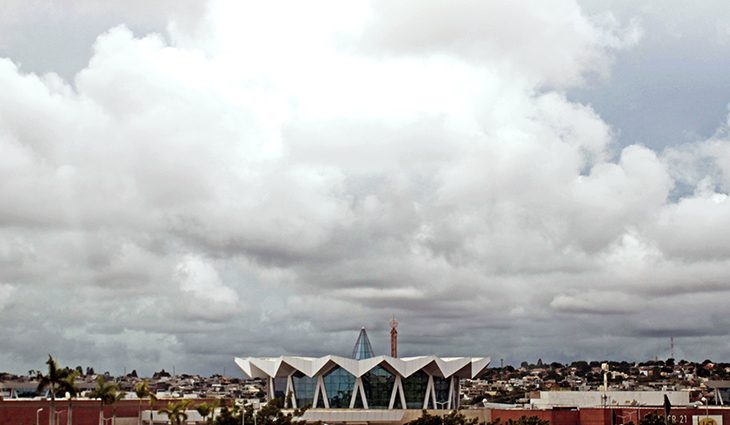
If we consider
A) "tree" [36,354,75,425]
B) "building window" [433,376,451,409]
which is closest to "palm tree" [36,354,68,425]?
"tree" [36,354,75,425]

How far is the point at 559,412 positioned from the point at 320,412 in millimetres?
26819

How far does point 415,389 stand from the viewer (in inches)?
5138

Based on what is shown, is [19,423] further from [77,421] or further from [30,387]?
[30,387]

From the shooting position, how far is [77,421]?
110 meters

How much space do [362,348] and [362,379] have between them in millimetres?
4370

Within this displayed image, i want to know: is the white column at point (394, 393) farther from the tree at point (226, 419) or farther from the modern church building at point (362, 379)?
the tree at point (226, 419)

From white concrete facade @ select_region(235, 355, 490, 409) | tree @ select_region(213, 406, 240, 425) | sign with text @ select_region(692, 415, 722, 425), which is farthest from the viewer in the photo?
white concrete facade @ select_region(235, 355, 490, 409)

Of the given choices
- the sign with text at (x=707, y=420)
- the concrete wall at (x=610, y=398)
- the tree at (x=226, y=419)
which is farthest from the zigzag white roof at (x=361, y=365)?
the sign with text at (x=707, y=420)

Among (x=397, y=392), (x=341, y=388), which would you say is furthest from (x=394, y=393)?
(x=341, y=388)

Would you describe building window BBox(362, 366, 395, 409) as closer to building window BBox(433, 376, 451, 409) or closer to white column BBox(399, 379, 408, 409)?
white column BBox(399, 379, 408, 409)

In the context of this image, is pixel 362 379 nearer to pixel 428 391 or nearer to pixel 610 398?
pixel 428 391

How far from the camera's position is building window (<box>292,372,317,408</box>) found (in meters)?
129

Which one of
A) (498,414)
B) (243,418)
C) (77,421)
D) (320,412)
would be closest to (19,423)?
(77,421)

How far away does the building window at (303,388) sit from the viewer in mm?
129125
